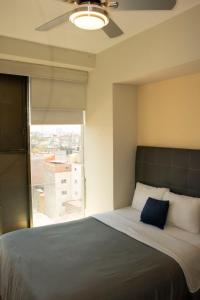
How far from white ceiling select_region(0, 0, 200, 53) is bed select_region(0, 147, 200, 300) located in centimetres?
137

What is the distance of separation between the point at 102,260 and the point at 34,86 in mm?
2253

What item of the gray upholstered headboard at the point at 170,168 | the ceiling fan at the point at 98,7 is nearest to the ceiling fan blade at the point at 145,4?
the ceiling fan at the point at 98,7

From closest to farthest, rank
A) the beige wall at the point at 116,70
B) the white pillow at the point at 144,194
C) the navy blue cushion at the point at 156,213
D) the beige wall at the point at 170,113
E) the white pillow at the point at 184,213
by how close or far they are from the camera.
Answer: the beige wall at the point at 116,70 → the white pillow at the point at 184,213 → the navy blue cushion at the point at 156,213 → the beige wall at the point at 170,113 → the white pillow at the point at 144,194

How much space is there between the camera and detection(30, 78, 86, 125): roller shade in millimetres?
3367

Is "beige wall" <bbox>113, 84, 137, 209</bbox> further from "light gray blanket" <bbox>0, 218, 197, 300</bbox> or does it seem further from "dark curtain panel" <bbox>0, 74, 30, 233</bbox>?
"dark curtain panel" <bbox>0, 74, 30, 233</bbox>

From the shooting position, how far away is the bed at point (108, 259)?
1.75 m

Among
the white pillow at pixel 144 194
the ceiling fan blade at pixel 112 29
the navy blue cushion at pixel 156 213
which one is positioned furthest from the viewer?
the white pillow at pixel 144 194

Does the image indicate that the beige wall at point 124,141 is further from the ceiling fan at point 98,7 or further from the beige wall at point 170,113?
the ceiling fan at point 98,7

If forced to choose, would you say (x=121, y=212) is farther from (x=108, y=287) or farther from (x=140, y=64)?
(x=140, y=64)

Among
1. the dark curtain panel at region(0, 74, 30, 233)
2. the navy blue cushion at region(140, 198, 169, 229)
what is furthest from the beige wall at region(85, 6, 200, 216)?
the dark curtain panel at region(0, 74, 30, 233)

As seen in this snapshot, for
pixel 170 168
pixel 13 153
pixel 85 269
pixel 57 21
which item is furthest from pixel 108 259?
pixel 13 153

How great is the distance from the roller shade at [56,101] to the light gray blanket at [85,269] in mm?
1575

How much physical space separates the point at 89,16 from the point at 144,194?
211cm

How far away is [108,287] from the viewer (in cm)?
172
